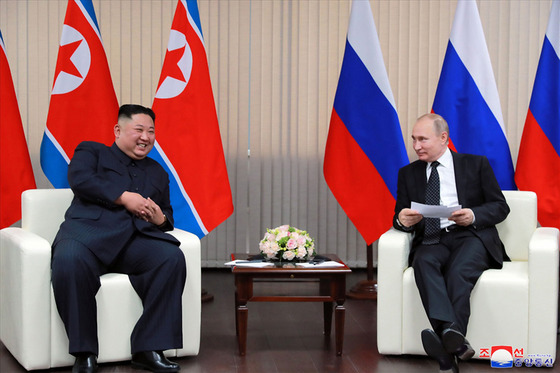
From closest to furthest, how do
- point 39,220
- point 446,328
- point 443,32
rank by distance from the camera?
point 446,328, point 39,220, point 443,32

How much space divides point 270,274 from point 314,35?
293 cm

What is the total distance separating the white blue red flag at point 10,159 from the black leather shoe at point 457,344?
249 cm

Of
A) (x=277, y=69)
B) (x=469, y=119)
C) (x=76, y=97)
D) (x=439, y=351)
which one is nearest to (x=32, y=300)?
(x=76, y=97)

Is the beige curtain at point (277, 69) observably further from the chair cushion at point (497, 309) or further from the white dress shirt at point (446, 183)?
the chair cushion at point (497, 309)

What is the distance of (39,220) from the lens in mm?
3463

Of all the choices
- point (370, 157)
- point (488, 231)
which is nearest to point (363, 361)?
point (488, 231)

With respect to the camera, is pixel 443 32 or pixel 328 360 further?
pixel 443 32

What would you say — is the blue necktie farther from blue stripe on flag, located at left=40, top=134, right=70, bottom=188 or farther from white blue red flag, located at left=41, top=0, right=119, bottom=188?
blue stripe on flag, located at left=40, top=134, right=70, bottom=188

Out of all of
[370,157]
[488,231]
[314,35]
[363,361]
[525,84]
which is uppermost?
[314,35]

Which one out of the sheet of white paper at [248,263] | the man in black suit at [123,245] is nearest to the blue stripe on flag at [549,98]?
the sheet of white paper at [248,263]

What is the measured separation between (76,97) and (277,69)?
6.42ft

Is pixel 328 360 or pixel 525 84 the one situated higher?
pixel 525 84

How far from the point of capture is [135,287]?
312 centimetres

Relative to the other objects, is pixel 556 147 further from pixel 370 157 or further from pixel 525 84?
pixel 525 84
